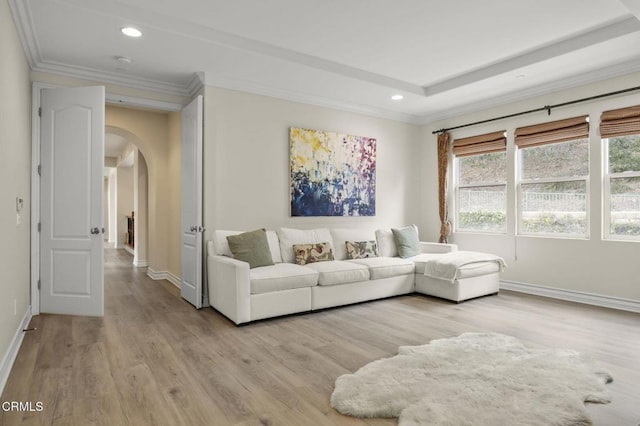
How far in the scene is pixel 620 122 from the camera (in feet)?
14.1

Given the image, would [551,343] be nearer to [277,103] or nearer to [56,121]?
[277,103]

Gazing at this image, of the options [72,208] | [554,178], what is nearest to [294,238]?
[72,208]

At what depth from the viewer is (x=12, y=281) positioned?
298cm

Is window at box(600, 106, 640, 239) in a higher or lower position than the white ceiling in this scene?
lower

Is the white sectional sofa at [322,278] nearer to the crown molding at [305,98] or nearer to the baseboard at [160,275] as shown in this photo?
the crown molding at [305,98]

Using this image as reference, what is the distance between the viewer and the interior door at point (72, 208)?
13.1ft

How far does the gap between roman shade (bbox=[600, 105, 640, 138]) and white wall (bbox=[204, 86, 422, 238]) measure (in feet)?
9.68

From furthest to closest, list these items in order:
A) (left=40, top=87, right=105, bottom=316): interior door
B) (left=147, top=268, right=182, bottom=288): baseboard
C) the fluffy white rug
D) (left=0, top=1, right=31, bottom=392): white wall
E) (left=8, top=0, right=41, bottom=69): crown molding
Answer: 1. (left=147, top=268, right=182, bottom=288): baseboard
2. (left=40, top=87, right=105, bottom=316): interior door
3. (left=8, top=0, right=41, bottom=69): crown molding
4. (left=0, top=1, right=31, bottom=392): white wall
5. the fluffy white rug

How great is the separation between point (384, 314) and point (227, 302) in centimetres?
167

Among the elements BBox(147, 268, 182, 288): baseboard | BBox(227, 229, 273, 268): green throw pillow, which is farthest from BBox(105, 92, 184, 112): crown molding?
Result: BBox(147, 268, 182, 288): baseboard

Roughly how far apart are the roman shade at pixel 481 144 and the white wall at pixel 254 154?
1.34 m

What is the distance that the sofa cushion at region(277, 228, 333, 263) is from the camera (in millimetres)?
4723

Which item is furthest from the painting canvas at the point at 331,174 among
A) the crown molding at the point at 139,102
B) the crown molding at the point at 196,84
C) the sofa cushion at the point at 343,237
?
the crown molding at the point at 139,102

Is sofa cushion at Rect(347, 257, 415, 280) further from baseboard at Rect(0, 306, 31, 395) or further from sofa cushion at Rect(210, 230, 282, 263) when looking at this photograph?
baseboard at Rect(0, 306, 31, 395)
